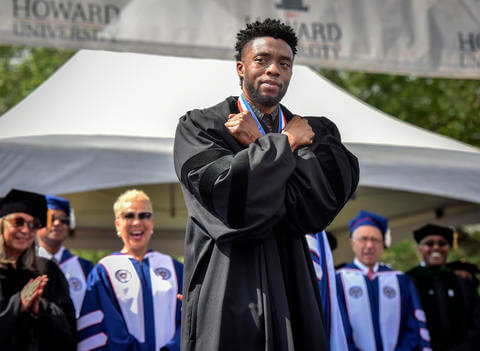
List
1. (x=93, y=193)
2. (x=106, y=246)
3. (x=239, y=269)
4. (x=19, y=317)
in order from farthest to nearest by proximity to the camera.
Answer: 1. (x=106, y=246)
2. (x=93, y=193)
3. (x=19, y=317)
4. (x=239, y=269)

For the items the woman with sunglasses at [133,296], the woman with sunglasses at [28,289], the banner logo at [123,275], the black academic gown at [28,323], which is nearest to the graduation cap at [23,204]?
the woman with sunglasses at [28,289]

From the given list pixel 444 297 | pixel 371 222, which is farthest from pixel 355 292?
pixel 444 297

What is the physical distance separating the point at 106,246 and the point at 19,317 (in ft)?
15.0

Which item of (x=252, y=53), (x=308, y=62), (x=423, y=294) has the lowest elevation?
(x=423, y=294)

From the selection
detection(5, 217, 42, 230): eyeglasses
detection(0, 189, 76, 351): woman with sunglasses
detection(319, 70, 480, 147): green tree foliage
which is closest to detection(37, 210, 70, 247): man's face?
detection(0, 189, 76, 351): woman with sunglasses

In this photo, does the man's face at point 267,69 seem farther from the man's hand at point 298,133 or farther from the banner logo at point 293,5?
the banner logo at point 293,5

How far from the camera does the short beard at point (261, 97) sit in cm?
252

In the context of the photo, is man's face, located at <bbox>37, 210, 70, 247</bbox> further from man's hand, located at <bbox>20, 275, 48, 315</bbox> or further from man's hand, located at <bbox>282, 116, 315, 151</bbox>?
man's hand, located at <bbox>282, 116, 315, 151</bbox>

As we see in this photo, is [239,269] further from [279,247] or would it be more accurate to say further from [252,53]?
[252,53]

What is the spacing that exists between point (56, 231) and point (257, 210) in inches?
162

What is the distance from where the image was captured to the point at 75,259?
20.1 feet

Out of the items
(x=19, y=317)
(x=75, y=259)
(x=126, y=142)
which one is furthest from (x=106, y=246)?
(x=19, y=317)

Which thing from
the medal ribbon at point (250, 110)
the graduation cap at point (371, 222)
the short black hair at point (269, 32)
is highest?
the short black hair at point (269, 32)

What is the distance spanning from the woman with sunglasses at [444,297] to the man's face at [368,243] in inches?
28.6
